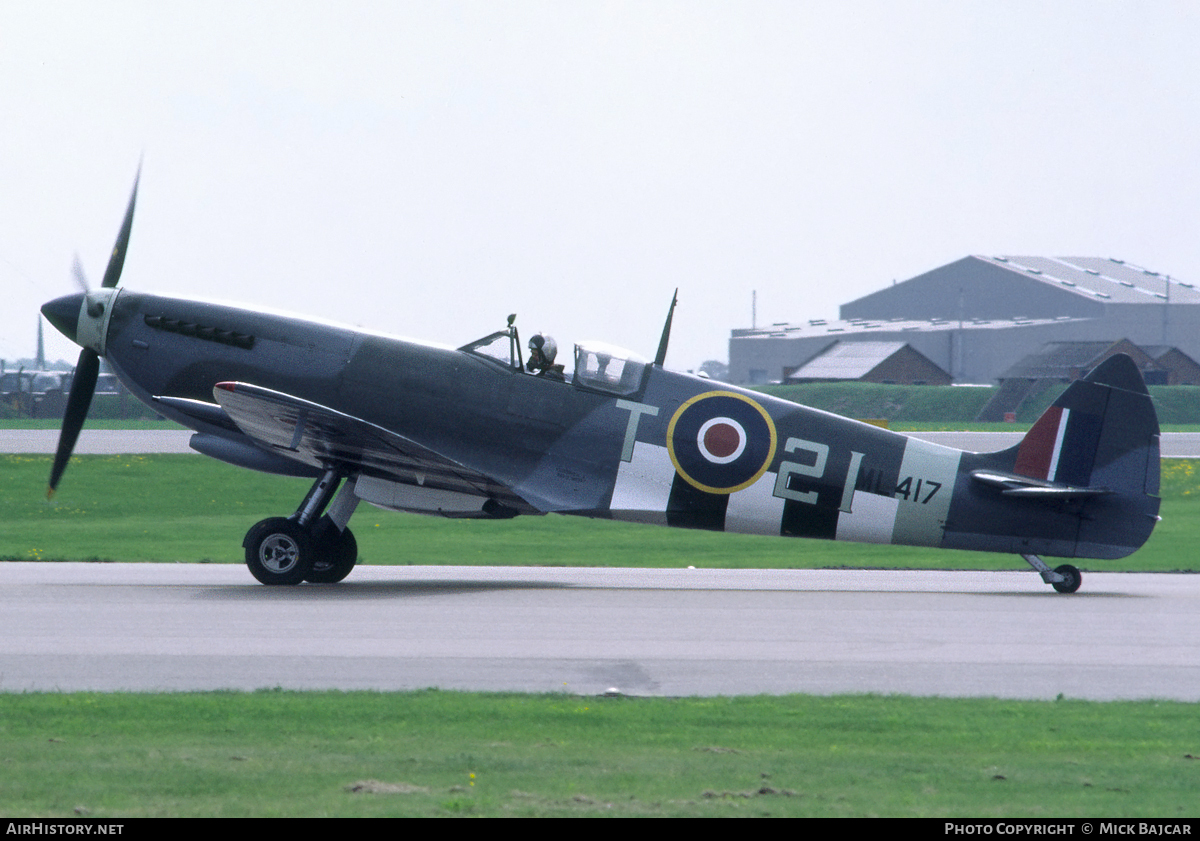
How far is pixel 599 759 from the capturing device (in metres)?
6.11

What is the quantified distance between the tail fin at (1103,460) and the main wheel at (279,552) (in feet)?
23.1

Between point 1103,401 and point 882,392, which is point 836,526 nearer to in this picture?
point 1103,401

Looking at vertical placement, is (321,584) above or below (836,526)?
below

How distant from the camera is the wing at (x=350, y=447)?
1191 cm

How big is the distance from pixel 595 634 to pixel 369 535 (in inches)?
410

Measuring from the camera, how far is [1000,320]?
10650 centimetres

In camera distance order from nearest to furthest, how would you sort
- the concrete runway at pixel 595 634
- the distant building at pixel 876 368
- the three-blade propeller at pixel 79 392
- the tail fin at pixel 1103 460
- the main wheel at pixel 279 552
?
1. the concrete runway at pixel 595 634
2. the main wheel at pixel 279 552
3. the tail fin at pixel 1103 460
4. the three-blade propeller at pixel 79 392
5. the distant building at pixel 876 368

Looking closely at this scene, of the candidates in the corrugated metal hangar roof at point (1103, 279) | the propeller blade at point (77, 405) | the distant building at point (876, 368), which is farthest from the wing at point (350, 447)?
the corrugated metal hangar roof at point (1103, 279)

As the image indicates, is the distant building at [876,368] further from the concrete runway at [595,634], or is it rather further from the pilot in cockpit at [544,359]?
the pilot in cockpit at [544,359]

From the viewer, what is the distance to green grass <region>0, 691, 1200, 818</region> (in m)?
5.33

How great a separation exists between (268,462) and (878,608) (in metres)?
6.36

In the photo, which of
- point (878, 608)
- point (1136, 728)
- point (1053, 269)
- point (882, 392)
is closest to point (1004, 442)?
point (882, 392)

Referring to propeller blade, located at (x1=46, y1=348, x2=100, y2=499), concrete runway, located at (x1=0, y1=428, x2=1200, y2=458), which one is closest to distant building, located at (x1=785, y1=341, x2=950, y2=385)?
concrete runway, located at (x1=0, y1=428, x2=1200, y2=458)

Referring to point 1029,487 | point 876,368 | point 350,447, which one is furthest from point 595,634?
point 876,368
